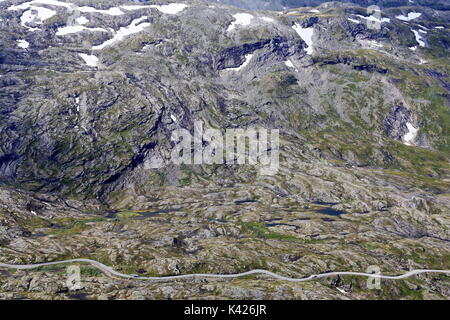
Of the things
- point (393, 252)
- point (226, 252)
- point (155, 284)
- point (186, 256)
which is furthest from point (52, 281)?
point (393, 252)

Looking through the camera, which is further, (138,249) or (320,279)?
(138,249)

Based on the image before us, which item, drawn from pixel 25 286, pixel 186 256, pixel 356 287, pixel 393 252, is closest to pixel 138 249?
pixel 186 256

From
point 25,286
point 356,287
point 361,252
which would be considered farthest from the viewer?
point 361,252
